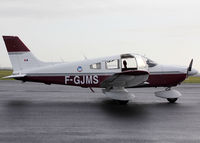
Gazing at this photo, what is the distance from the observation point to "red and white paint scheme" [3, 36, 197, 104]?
40.0ft

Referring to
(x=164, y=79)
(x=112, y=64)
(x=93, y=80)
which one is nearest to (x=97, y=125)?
(x=93, y=80)

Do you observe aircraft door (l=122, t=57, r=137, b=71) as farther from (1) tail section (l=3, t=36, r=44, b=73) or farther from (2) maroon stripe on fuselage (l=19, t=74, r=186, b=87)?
(1) tail section (l=3, t=36, r=44, b=73)

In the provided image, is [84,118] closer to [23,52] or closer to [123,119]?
[123,119]

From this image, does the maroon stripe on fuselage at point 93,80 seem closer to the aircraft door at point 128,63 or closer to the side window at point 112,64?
the side window at point 112,64

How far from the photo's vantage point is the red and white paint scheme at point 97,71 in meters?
12.2

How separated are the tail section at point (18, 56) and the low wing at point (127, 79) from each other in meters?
3.40

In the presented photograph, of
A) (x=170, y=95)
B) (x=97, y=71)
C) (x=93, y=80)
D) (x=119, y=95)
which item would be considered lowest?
(x=170, y=95)

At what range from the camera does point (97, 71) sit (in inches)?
487

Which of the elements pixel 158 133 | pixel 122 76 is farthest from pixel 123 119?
pixel 122 76

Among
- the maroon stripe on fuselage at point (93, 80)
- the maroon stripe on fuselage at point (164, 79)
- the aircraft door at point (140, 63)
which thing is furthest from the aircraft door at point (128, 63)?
the maroon stripe on fuselage at point (164, 79)

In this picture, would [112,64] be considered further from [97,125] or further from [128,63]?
[97,125]

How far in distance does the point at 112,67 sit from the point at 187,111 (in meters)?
3.66

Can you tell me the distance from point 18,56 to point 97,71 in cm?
359

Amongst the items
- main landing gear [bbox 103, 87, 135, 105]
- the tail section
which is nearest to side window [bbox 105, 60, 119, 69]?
main landing gear [bbox 103, 87, 135, 105]
